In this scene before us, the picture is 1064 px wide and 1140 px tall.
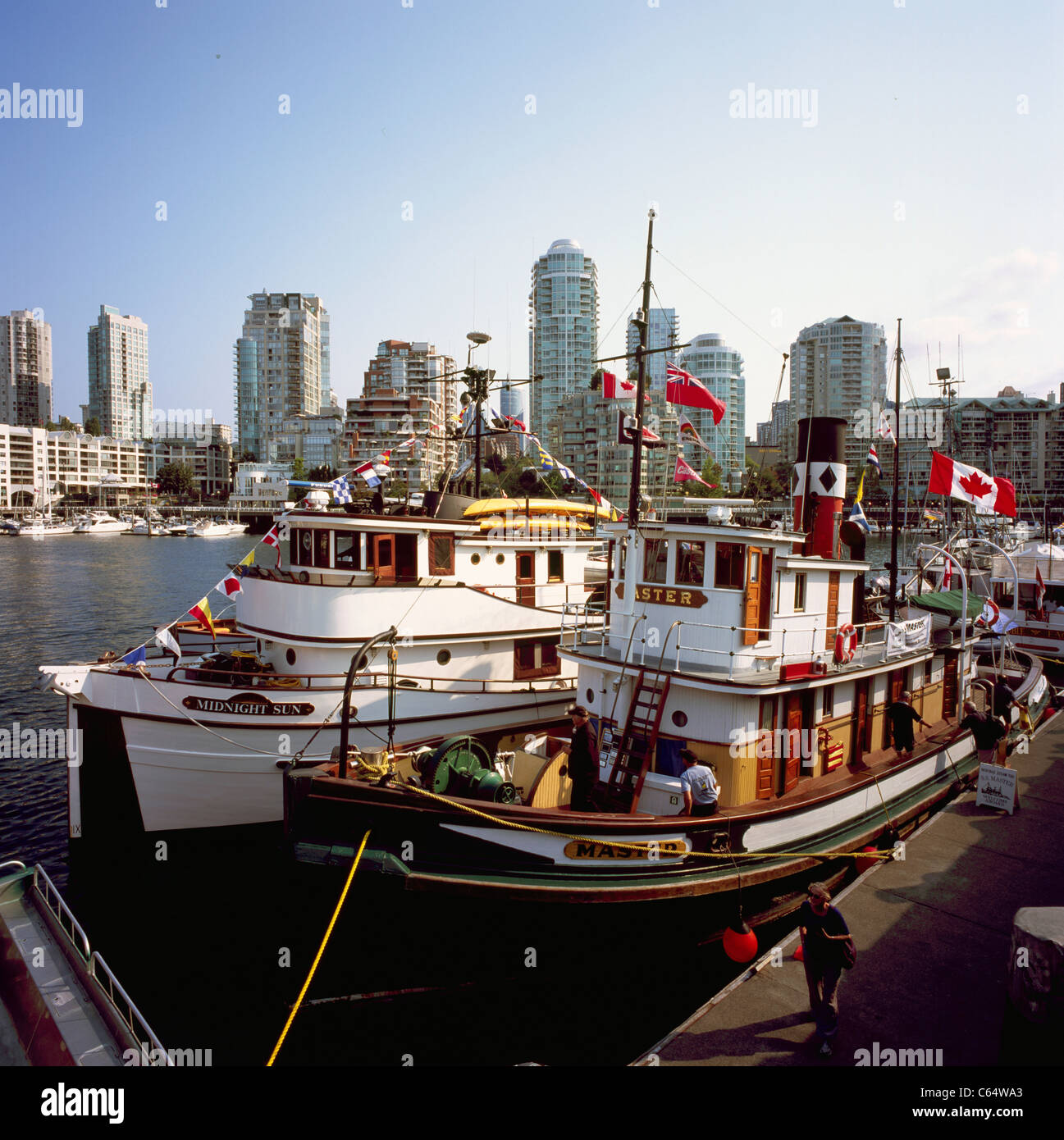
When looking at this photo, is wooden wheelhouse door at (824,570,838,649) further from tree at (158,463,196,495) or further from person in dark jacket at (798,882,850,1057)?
tree at (158,463,196,495)

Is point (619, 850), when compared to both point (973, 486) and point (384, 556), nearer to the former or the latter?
point (384, 556)

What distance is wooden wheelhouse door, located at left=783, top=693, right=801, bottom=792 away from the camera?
12.5 meters

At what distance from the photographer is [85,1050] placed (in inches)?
250

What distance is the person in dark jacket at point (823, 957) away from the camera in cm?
738

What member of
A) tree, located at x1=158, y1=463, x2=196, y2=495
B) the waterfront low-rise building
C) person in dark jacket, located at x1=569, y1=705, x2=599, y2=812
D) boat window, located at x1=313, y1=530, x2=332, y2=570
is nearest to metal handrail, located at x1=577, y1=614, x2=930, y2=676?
person in dark jacket, located at x1=569, y1=705, x2=599, y2=812

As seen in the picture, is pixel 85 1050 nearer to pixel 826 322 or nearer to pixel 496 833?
pixel 496 833

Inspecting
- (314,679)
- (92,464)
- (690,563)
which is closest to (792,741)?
(690,563)

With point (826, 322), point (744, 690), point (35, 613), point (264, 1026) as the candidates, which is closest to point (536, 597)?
point (744, 690)

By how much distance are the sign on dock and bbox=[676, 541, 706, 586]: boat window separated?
6.46 meters

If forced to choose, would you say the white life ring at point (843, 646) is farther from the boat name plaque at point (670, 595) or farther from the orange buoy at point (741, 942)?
the orange buoy at point (741, 942)

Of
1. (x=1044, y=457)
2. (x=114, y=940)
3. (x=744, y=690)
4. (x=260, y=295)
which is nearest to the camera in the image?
(x=744, y=690)

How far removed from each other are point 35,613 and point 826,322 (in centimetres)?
15320
